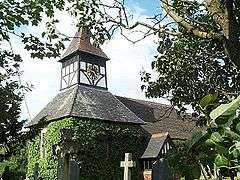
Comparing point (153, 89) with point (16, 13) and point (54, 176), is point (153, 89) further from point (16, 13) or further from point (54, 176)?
point (54, 176)

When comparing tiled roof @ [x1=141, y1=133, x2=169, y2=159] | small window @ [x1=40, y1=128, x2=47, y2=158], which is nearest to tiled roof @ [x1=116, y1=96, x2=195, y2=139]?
tiled roof @ [x1=141, y1=133, x2=169, y2=159]

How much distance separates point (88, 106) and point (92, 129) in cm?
208

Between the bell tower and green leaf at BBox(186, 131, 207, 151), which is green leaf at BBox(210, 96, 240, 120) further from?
the bell tower

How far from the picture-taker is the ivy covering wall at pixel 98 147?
87.3 ft

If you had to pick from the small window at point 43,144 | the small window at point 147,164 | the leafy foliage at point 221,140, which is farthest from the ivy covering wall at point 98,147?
the leafy foliage at point 221,140

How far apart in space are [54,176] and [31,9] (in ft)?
70.1

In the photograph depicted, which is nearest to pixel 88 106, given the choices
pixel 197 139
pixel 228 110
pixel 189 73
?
pixel 189 73

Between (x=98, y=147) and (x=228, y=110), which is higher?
(x=98, y=147)

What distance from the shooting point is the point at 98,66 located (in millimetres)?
32219

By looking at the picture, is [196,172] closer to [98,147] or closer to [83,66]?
[98,147]

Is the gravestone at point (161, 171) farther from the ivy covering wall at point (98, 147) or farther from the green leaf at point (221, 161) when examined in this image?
the ivy covering wall at point (98, 147)

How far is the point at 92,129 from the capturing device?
27.2m

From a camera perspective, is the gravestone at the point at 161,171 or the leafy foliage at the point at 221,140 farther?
the gravestone at the point at 161,171

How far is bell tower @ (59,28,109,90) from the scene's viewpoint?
30.8 metres
